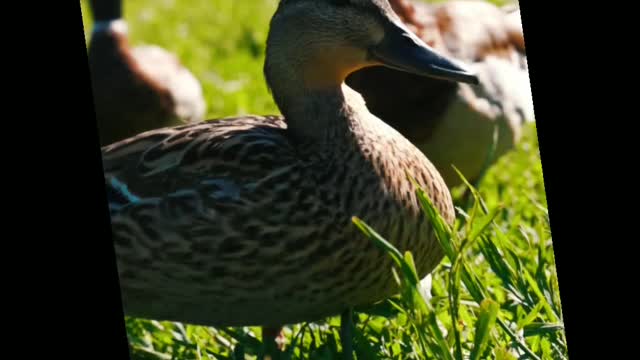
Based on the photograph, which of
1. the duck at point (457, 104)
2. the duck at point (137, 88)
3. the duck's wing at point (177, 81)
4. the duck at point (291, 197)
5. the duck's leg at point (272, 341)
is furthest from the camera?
the duck's wing at point (177, 81)

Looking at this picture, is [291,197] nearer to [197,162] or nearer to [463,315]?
[197,162]

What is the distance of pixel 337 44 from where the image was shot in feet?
7.22

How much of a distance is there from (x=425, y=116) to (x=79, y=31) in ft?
4.62

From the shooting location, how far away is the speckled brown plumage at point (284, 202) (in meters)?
2.11

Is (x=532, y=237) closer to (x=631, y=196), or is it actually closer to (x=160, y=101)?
(x=631, y=196)

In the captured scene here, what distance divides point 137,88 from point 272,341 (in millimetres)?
1826

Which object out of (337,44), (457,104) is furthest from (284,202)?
(457,104)

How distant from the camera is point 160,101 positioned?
3924mm

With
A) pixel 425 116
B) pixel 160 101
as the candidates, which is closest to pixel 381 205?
pixel 425 116

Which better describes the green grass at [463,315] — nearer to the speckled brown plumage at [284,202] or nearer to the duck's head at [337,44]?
the speckled brown plumage at [284,202]

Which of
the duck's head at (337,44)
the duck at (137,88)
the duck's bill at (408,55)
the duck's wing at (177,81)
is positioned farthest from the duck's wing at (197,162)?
the duck's wing at (177,81)

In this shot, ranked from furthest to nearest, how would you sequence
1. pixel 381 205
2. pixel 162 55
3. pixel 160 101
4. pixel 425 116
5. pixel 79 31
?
pixel 162 55, pixel 160 101, pixel 425 116, pixel 381 205, pixel 79 31

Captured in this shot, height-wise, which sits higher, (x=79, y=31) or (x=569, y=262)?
(x=79, y=31)

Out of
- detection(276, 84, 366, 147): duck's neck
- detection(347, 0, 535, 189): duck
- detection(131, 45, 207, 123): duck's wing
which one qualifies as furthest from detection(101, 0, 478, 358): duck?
detection(131, 45, 207, 123): duck's wing
